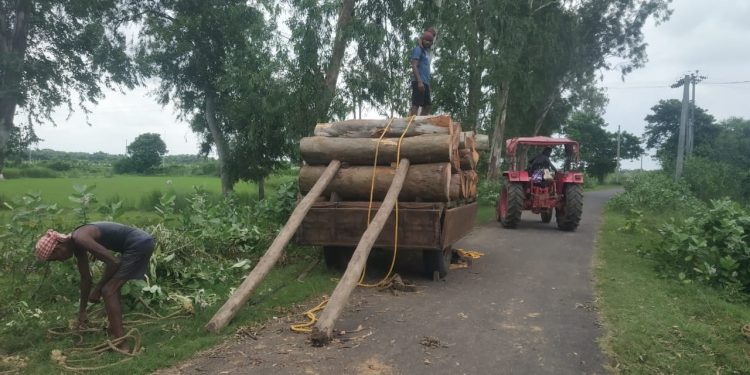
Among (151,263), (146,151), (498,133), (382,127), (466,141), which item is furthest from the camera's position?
(146,151)

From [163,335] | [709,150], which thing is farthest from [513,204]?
[709,150]

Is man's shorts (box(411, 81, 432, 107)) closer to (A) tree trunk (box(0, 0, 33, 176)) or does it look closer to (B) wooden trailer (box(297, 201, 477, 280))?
(B) wooden trailer (box(297, 201, 477, 280))

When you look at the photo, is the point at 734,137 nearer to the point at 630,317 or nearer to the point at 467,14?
the point at 467,14

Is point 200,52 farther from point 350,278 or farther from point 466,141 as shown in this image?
point 350,278

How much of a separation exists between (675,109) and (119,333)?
6892 centimetres

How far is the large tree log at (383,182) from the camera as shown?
7.05 metres

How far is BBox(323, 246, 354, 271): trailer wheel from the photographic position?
7883mm

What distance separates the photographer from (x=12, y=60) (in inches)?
829

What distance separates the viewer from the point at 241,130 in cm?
1959

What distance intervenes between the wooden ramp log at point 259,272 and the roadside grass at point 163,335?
13 centimetres

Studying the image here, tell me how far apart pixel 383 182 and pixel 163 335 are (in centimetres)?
341

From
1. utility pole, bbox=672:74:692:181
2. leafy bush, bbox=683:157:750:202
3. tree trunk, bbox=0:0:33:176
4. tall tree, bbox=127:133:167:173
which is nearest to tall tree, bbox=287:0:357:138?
tree trunk, bbox=0:0:33:176

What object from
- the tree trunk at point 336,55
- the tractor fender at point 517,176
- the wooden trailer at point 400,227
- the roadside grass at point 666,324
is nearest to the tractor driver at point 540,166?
the tractor fender at point 517,176

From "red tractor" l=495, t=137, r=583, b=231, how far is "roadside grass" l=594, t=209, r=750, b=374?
13.8 ft
